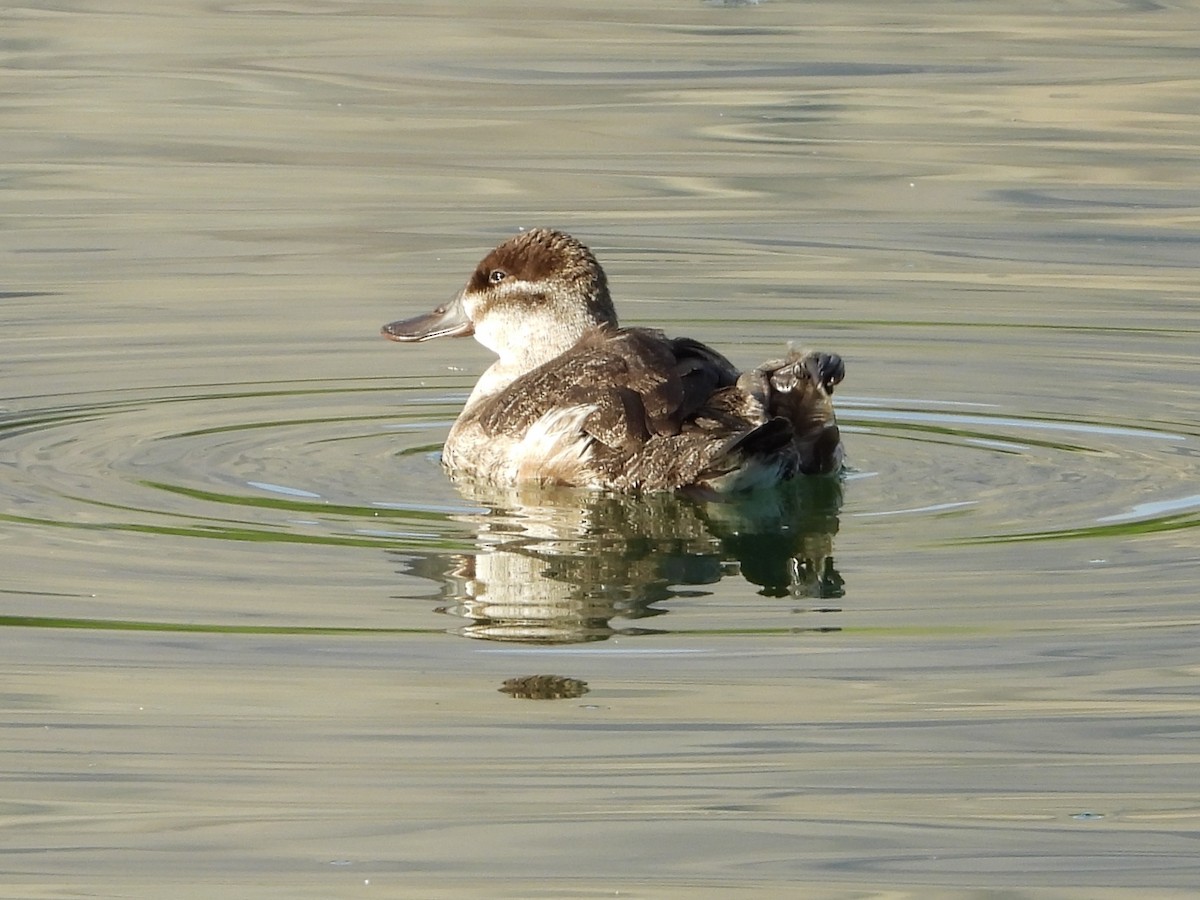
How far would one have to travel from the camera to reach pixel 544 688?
20.9ft

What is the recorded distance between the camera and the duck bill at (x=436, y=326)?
1032 centimetres

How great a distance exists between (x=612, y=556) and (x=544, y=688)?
159cm

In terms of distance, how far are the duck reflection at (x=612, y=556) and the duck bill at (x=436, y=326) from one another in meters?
1.43

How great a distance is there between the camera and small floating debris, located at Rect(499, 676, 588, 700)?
6293 millimetres

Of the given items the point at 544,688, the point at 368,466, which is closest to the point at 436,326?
the point at 368,466

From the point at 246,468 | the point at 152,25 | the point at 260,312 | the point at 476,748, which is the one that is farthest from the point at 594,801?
the point at 152,25

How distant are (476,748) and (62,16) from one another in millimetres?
14948

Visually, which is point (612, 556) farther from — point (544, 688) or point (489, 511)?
point (544, 688)

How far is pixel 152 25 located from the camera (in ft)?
64.0

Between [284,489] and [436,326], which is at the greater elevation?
[436,326]

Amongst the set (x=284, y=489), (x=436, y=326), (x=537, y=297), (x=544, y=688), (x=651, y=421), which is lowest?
(x=544, y=688)

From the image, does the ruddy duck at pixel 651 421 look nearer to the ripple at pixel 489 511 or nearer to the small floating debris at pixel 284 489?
the ripple at pixel 489 511

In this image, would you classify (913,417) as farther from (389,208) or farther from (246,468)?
(389,208)

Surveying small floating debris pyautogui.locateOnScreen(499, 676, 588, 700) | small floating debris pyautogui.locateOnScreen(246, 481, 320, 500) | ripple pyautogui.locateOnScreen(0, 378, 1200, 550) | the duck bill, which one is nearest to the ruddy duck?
ripple pyautogui.locateOnScreen(0, 378, 1200, 550)
